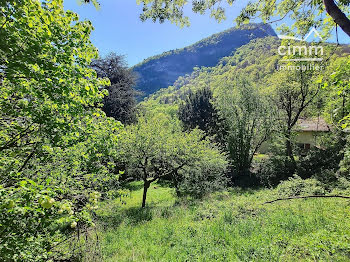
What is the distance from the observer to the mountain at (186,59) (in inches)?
6412

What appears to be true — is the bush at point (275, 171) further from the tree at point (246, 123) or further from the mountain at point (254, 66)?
the mountain at point (254, 66)

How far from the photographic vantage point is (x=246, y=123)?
58.9ft

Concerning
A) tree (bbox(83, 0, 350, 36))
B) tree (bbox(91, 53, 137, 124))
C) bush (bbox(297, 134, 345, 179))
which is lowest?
bush (bbox(297, 134, 345, 179))


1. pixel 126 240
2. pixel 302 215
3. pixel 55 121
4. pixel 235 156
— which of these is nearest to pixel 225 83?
pixel 235 156

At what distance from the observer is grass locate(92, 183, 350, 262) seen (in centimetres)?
479

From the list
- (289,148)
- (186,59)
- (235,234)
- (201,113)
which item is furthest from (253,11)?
(186,59)

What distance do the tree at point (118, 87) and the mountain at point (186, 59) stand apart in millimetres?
134714

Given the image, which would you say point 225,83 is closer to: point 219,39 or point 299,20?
point 299,20

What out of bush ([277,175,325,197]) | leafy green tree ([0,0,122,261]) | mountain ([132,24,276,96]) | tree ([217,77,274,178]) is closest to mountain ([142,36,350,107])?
tree ([217,77,274,178])

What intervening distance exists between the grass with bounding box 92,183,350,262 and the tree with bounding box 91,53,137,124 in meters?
11.2

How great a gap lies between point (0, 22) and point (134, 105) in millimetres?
18328

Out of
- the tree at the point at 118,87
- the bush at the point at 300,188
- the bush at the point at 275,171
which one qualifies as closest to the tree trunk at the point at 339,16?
the bush at the point at 300,188

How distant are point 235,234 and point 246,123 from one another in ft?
44.0

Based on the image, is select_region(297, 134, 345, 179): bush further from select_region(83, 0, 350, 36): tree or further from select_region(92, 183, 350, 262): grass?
select_region(83, 0, 350, 36): tree
